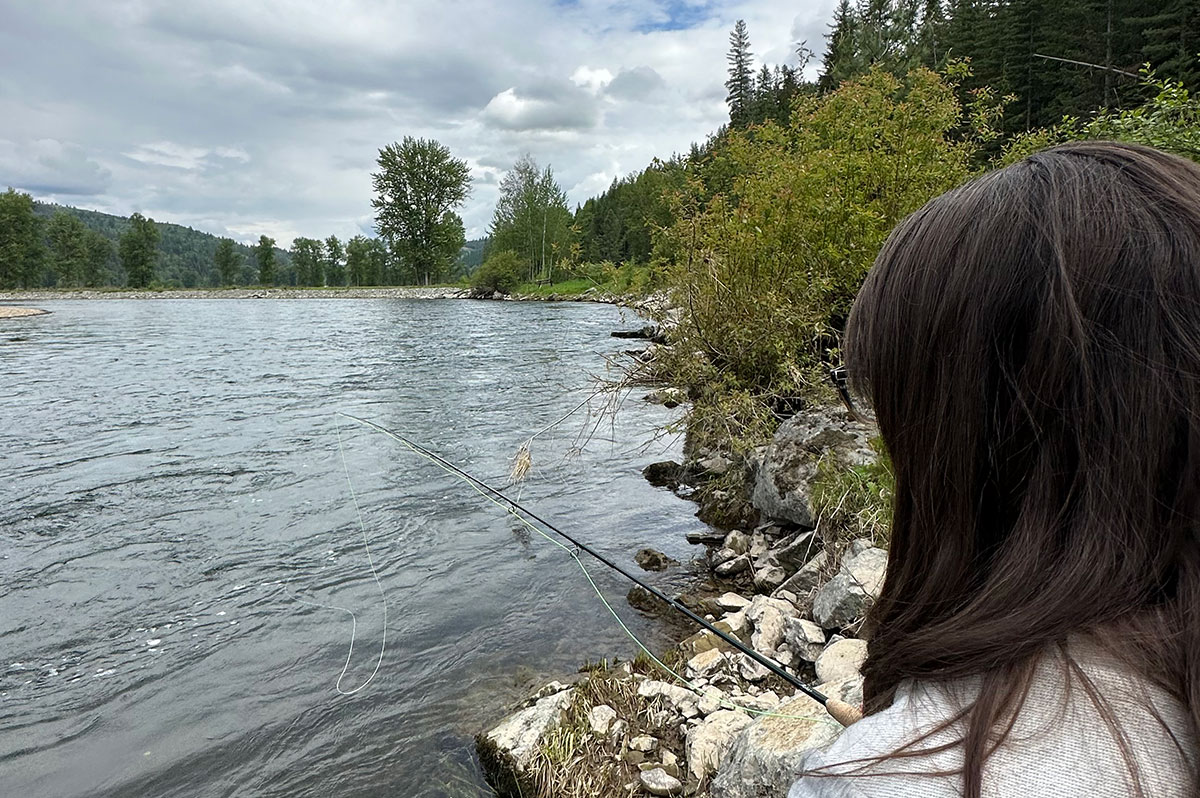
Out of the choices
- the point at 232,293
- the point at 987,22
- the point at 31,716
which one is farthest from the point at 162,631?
the point at 232,293

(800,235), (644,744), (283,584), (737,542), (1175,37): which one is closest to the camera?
(644,744)

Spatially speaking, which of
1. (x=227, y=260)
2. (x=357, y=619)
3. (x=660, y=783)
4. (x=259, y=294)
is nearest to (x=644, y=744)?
(x=660, y=783)

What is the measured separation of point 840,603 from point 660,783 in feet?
5.83

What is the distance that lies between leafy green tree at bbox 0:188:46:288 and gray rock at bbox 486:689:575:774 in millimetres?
95148

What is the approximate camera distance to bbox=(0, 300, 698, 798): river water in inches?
156

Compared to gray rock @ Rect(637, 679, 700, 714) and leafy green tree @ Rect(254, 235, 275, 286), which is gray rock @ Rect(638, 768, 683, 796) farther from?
leafy green tree @ Rect(254, 235, 275, 286)

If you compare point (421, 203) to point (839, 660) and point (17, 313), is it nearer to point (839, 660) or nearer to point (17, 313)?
point (17, 313)

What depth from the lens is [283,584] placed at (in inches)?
231

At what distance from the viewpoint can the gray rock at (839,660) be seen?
3.81m

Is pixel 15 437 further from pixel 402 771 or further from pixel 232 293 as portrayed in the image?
pixel 232 293

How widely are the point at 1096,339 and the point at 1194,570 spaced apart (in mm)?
258

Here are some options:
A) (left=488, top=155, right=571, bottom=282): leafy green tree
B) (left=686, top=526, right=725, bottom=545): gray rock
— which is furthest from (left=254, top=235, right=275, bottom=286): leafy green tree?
(left=686, top=526, right=725, bottom=545): gray rock

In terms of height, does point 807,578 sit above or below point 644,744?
above

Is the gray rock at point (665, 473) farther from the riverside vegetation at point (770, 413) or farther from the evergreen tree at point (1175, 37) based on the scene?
the evergreen tree at point (1175, 37)
